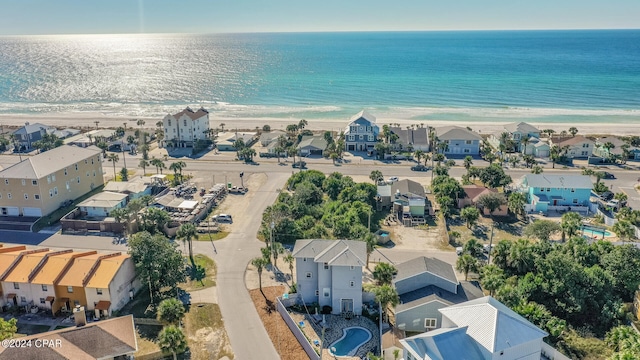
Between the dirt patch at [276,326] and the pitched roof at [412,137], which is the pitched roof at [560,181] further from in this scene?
the dirt patch at [276,326]

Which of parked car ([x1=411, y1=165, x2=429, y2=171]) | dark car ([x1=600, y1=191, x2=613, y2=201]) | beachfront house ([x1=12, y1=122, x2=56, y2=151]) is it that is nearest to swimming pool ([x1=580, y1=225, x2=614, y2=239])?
dark car ([x1=600, y1=191, x2=613, y2=201])

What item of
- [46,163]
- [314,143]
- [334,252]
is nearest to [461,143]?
[314,143]

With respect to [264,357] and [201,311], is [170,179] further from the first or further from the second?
[264,357]

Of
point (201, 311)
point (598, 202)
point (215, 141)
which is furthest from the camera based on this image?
point (215, 141)

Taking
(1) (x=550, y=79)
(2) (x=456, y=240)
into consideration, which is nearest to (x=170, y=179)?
(2) (x=456, y=240)

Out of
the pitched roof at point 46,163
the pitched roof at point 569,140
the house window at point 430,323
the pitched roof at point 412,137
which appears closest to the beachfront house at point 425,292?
the house window at point 430,323

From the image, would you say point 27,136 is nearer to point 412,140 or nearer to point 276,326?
point 412,140

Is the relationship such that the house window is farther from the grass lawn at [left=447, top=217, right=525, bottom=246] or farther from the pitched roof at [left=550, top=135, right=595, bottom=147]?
the pitched roof at [left=550, top=135, right=595, bottom=147]
